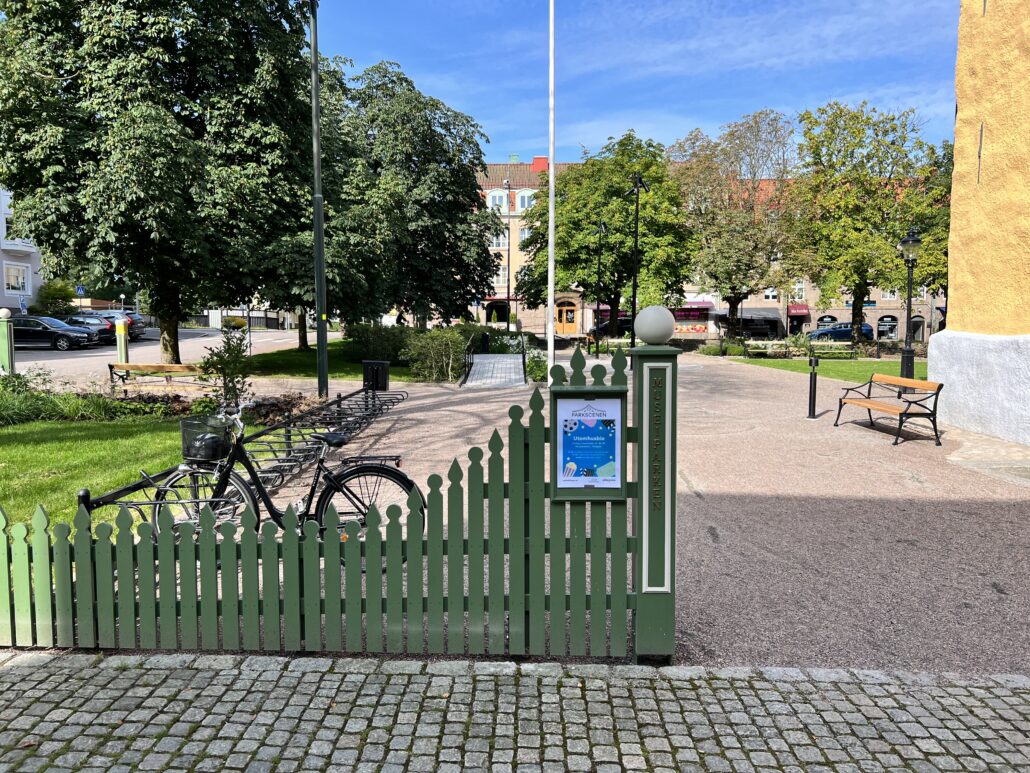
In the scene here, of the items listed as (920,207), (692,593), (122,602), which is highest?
(920,207)

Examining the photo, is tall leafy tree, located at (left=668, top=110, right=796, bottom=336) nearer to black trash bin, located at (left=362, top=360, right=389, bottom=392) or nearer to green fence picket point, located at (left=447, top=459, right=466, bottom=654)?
black trash bin, located at (left=362, top=360, right=389, bottom=392)

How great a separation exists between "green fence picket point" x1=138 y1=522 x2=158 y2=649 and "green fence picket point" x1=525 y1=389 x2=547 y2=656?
76.4 inches

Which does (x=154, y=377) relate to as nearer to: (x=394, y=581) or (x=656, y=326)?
(x=394, y=581)

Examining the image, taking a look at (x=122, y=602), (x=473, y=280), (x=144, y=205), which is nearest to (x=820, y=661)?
(x=122, y=602)

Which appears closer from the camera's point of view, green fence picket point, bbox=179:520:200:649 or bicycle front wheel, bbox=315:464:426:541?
green fence picket point, bbox=179:520:200:649

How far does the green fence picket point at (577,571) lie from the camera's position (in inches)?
147

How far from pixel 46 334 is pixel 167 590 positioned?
35586 mm

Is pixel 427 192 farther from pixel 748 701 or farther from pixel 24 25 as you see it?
pixel 748 701

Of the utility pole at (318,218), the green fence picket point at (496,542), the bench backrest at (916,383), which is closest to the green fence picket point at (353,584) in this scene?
the green fence picket point at (496,542)

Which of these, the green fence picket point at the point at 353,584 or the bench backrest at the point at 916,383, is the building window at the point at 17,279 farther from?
the green fence picket point at the point at 353,584

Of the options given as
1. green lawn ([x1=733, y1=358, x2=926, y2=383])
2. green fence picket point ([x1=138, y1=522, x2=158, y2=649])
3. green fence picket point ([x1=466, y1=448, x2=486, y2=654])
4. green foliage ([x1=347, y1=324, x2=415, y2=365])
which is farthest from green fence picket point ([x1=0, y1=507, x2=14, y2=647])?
green foliage ([x1=347, y1=324, x2=415, y2=365])

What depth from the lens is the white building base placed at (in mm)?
10695

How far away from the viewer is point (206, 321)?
73.1m

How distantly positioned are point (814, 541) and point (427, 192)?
2784 centimetres
